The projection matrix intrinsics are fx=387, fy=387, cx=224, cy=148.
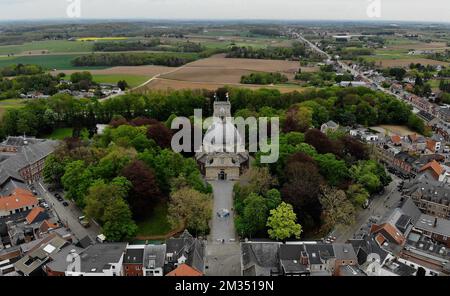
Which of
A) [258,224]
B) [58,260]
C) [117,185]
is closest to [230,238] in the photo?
[258,224]

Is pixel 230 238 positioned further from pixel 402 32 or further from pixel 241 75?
pixel 402 32

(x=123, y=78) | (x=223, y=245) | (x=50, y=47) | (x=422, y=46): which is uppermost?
(x=422, y=46)

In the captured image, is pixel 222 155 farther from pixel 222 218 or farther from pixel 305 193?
pixel 305 193

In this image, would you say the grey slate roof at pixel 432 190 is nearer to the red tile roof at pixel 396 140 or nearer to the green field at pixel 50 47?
the red tile roof at pixel 396 140

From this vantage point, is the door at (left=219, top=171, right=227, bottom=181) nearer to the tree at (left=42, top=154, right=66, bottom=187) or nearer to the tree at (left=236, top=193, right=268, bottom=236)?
the tree at (left=236, top=193, right=268, bottom=236)

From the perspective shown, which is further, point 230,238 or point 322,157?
point 322,157

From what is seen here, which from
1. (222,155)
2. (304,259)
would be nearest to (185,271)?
(304,259)
